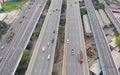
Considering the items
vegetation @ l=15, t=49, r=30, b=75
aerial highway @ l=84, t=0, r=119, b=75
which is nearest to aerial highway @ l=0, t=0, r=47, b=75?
vegetation @ l=15, t=49, r=30, b=75

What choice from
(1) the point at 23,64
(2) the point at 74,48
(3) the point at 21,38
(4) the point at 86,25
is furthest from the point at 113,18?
(1) the point at 23,64

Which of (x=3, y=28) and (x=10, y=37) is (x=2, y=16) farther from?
(x=10, y=37)

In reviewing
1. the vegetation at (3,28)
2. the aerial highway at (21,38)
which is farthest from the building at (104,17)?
the vegetation at (3,28)

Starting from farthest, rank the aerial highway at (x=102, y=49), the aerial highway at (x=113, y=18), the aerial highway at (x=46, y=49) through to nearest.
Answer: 1. the aerial highway at (x=113, y=18)
2. the aerial highway at (x=102, y=49)
3. the aerial highway at (x=46, y=49)

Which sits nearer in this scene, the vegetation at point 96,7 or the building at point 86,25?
the building at point 86,25

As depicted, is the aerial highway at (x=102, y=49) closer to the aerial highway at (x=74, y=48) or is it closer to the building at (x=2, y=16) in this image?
the aerial highway at (x=74, y=48)

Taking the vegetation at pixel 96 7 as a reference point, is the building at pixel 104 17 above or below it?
above

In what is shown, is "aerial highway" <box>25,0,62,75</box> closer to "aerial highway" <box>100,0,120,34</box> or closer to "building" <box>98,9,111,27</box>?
"building" <box>98,9,111,27</box>

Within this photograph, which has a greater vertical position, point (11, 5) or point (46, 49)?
point (46, 49)
